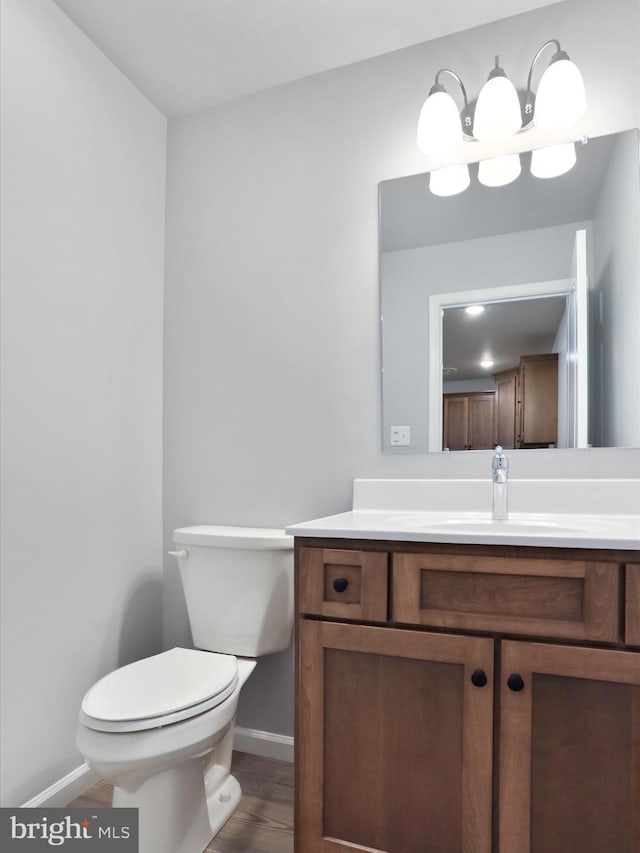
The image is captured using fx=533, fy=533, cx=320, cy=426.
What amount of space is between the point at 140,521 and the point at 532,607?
1.42m

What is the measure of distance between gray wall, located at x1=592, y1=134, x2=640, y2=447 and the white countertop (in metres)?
0.18

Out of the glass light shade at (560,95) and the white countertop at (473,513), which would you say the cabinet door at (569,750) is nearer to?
the white countertop at (473,513)

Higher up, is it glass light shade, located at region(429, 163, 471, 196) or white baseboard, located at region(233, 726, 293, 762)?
glass light shade, located at region(429, 163, 471, 196)

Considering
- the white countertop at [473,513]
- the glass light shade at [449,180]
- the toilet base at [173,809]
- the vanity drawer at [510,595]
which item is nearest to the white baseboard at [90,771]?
the toilet base at [173,809]

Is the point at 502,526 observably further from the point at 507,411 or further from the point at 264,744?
the point at 264,744

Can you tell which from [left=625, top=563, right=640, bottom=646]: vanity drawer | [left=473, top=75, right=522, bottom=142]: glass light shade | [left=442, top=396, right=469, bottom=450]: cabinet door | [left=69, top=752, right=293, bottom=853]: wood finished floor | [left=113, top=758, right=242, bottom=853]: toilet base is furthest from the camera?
[left=442, top=396, right=469, bottom=450]: cabinet door

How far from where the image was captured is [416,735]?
1134 millimetres

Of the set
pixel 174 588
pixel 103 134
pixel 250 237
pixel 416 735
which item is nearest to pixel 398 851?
pixel 416 735

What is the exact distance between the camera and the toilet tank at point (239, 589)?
166 centimetres

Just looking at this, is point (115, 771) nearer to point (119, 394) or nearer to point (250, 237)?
point (119, 394)

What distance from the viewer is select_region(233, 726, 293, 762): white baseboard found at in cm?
183

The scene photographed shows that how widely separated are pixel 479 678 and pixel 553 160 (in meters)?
1.44

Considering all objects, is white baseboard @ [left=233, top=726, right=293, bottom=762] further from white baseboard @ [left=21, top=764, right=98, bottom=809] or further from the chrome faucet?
the chrome faucet

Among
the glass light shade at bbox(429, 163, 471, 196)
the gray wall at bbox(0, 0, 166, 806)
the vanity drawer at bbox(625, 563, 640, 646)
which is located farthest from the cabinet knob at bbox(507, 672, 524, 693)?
the glass light shade at bbox(429, 163, 471, 196)
